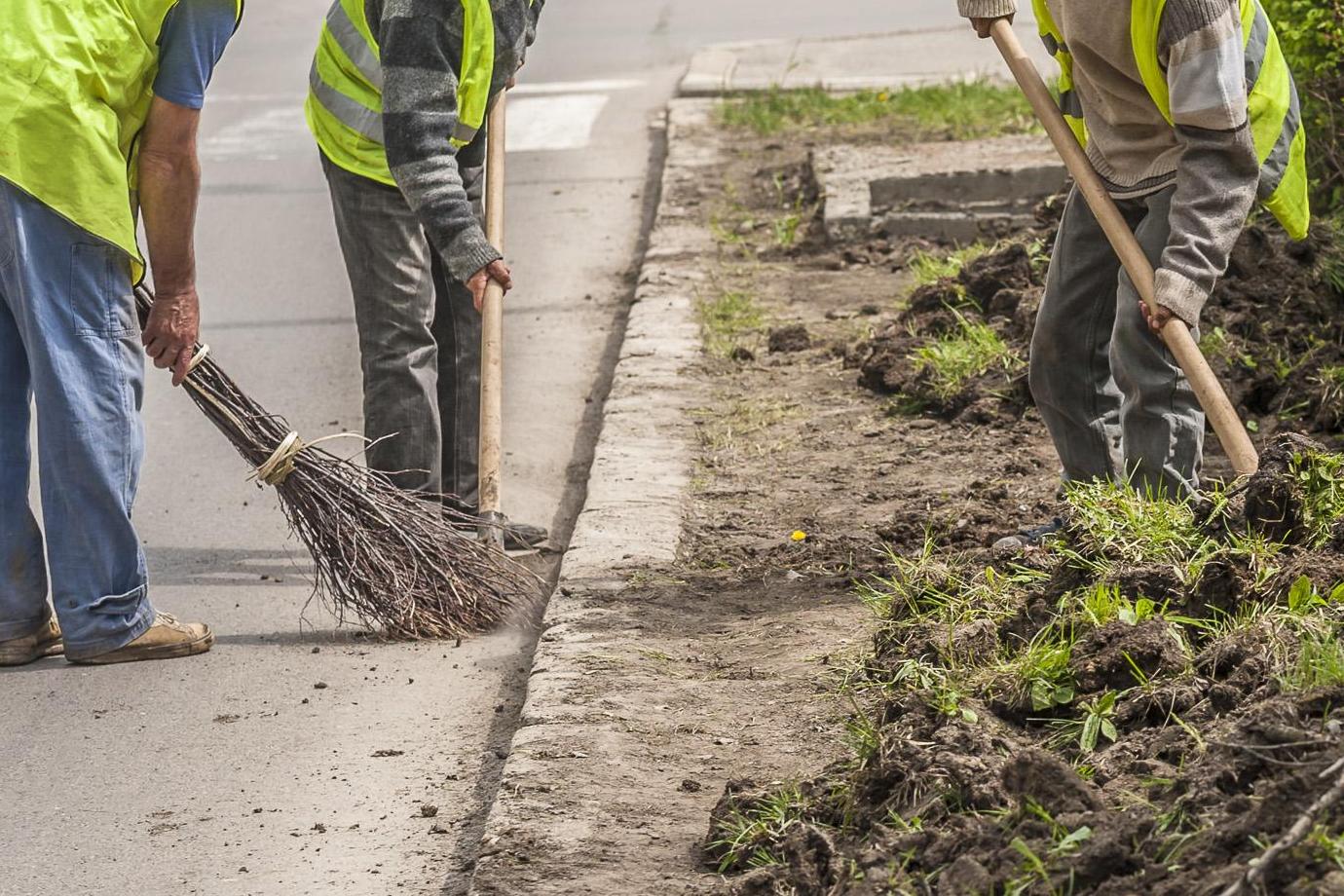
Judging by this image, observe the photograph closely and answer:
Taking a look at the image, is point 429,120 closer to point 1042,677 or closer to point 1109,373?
point 1109,373

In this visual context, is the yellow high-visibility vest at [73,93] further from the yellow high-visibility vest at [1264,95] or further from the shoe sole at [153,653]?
the yellow high-visibility vest at [1264,95]

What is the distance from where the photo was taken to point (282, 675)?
4430 mm

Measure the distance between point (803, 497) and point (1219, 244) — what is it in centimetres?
181

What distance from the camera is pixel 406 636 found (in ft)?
15.2

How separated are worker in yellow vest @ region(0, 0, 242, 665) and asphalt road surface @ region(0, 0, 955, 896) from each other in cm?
21

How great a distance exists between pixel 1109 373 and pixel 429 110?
1934 mm

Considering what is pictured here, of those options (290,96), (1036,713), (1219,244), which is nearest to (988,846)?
(1036,713)

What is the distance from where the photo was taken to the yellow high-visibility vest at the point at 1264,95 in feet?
12.6

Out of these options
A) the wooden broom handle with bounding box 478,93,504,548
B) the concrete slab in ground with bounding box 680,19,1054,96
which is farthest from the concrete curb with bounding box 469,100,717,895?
the concrete slab in ground with bounding box 680,19,1054,96

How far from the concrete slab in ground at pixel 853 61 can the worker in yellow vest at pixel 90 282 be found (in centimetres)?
817

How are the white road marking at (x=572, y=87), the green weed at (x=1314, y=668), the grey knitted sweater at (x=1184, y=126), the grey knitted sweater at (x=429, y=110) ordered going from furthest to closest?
the white road marking at (x=572, y=87) → the grey knitted sweater at (x=429, y=110) → the grey knitted sweater at (x=1184, y=126) → the green weed at (x=1314, y=668)

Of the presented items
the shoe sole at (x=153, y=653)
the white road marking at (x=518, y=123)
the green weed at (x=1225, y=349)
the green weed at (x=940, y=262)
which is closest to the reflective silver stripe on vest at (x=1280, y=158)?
the green weed at (x=1225, y=349)

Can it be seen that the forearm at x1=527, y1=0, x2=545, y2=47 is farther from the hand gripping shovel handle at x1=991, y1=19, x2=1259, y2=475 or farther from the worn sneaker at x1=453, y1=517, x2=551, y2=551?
the worn sneaker at x1=453, y1=517, x2=551, y2=551

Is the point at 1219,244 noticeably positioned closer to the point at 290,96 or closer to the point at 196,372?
the point at 196,372
